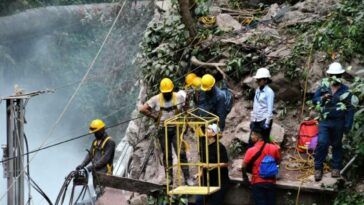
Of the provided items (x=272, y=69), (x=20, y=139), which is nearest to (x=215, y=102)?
(x=272, y=69)

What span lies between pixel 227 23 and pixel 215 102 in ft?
15.9

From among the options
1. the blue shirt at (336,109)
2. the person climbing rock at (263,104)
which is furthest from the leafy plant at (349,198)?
the person climbing rock at (263,104)

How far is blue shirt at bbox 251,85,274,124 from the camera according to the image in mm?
10047

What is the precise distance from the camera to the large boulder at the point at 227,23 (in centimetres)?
1446

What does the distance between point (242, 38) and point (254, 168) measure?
5.41 meters

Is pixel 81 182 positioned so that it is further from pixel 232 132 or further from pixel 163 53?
pixel 163 53

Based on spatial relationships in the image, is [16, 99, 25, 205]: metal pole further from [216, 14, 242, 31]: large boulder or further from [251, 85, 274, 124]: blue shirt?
[216, 14, 242, 31]: large boulder

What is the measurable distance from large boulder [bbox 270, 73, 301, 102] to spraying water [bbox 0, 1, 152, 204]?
40.6 feet

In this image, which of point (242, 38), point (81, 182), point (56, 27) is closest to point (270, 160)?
point (81, 182)

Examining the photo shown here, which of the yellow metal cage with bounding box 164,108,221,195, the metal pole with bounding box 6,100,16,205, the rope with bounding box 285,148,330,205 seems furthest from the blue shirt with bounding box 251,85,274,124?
the metal pole with bounding box 6,100,16,205

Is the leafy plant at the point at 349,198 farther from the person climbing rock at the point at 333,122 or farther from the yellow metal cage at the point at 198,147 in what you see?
the yellow metal cage at the point at 198,147

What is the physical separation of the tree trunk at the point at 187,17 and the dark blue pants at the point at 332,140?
501cm

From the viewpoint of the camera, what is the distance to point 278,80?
12602 mm

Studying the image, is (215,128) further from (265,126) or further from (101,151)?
(101,151)
